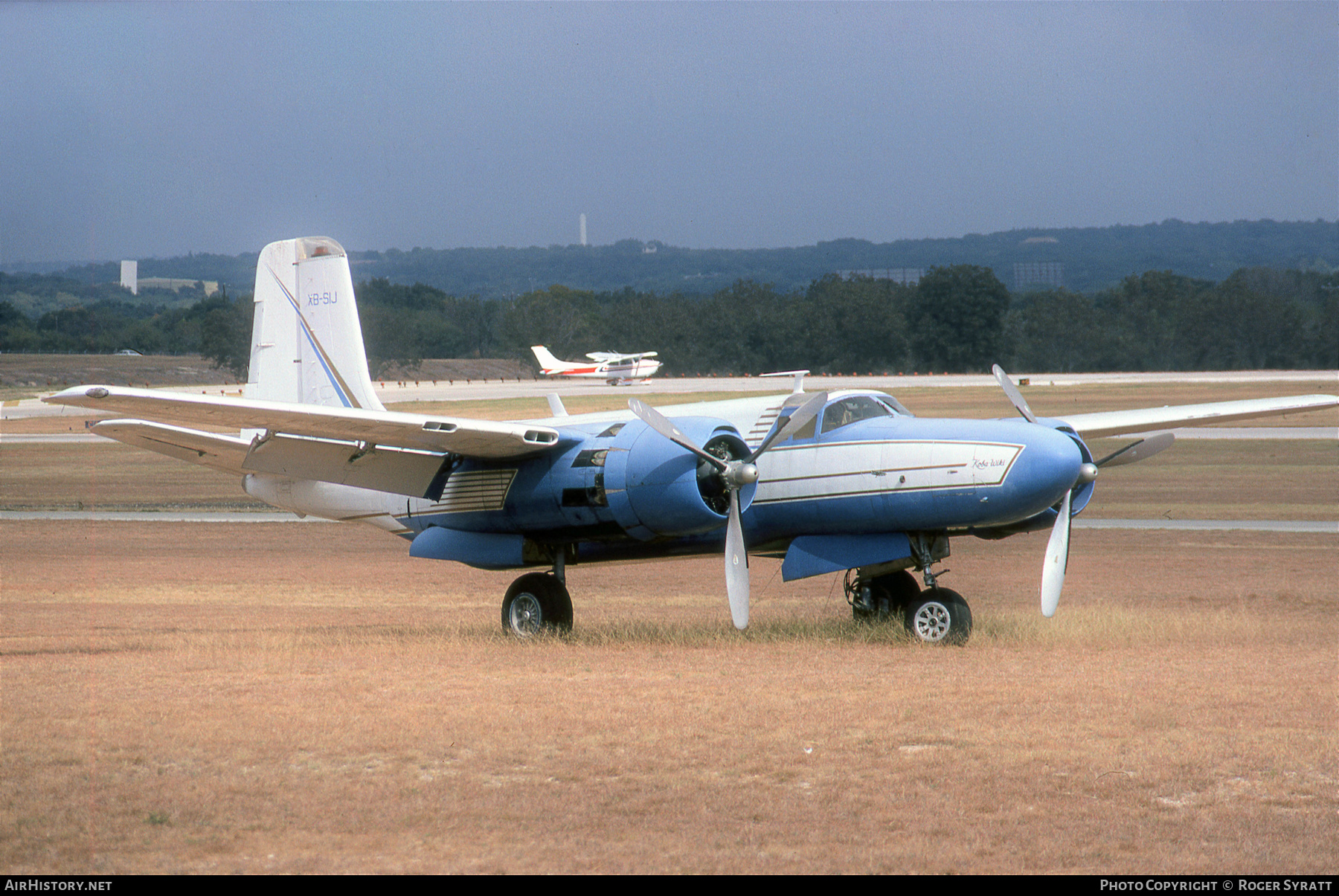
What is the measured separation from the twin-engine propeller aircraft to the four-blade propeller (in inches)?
1.0

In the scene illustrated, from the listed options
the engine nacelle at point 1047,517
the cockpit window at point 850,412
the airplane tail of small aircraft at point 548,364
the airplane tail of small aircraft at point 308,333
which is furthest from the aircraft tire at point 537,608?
the airplane tail of small aircraft at point 548,364

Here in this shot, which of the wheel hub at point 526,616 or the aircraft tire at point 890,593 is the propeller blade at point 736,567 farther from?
the wheel hub at point 526,616

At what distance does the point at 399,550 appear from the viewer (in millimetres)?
29859

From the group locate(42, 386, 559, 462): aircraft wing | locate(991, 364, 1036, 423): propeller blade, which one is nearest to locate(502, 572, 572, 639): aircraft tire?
locate(42, 386, 559, 462): aircraft wing

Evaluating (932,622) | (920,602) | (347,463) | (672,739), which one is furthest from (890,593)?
(672,739)

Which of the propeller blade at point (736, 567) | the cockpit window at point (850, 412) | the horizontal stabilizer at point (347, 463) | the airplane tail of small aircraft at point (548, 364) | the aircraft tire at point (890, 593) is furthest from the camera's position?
the airplane tail of small aircraft at point (548, 364)

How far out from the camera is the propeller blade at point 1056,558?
49.1 ft

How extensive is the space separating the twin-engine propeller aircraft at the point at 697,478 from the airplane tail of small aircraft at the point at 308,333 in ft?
5.67

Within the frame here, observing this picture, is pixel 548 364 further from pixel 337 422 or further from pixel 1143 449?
pixel 337 422

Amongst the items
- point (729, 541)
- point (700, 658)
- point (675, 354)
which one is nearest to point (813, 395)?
point (729, 541)

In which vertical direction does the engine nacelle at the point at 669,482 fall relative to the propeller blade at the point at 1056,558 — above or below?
above

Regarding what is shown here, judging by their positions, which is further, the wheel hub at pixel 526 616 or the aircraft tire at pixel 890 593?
the aircraft tire at pixel 890 593

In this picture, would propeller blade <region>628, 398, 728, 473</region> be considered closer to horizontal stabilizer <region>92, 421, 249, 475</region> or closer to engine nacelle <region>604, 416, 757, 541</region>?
engine nacelle <region>604, 416, 757, 541</region>

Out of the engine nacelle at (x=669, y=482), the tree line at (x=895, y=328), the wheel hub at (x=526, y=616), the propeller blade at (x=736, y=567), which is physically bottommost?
the wheel hub at (x=526, y=616)
